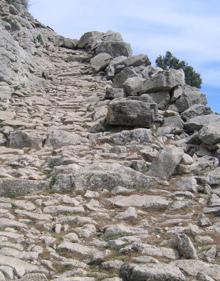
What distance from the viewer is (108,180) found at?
1077 centimetres

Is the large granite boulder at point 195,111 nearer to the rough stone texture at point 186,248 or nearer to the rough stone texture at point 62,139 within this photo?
the rough stone texture at point 62,139

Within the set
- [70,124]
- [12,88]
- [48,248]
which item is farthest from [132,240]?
[12,88]

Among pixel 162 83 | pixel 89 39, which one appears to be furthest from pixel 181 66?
pixel 162 83

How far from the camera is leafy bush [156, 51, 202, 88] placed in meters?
30.1

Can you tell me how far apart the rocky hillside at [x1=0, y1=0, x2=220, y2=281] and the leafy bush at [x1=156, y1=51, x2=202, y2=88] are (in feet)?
29.2

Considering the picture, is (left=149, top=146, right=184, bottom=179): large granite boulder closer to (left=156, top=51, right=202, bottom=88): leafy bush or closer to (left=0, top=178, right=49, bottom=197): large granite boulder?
(left=0, top=178, right=49, bottom=197): large granite boulder

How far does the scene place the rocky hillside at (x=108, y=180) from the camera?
7285 mm

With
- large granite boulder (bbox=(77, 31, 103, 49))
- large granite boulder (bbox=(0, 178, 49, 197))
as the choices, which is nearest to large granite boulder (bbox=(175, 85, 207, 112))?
large granite boulder (bbox=(0, 178, 49, 197))

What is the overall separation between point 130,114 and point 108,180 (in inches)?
167

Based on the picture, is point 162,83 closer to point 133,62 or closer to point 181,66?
point 133,62

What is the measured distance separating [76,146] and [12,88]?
6806mm

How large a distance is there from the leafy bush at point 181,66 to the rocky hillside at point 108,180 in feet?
29.2

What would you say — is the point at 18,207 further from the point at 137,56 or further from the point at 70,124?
the point at 137,56

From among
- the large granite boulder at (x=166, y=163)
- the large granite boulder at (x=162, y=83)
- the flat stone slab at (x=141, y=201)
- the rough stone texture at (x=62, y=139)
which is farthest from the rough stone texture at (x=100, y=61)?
the flat stone slab at (x=141, y=201)
